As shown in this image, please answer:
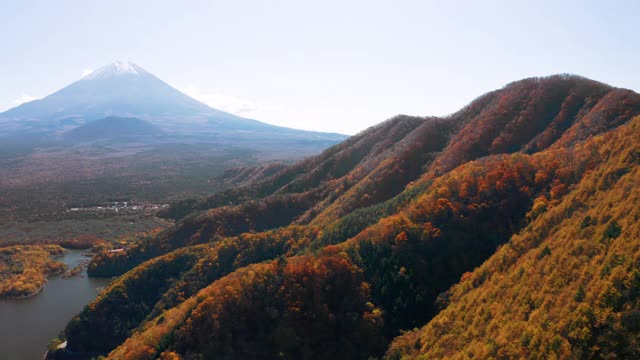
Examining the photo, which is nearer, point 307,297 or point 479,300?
point 479,300

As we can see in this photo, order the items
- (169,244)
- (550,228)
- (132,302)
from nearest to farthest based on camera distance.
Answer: (550,228)
(132,302)
(169,244)

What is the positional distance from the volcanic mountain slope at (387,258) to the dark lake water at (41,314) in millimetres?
7164

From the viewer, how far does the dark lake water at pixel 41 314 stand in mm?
76188

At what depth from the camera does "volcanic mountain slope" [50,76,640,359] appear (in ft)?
182

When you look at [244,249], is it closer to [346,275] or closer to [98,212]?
[346,275]

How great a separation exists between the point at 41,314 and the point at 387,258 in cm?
7592

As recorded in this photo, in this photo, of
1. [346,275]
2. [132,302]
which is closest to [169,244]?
[132,302]

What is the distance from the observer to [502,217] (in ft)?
216

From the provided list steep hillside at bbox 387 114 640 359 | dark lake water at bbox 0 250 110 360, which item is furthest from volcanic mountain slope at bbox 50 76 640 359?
dark lake water at bbox 0 250 110 360

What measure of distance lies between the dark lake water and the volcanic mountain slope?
716cm

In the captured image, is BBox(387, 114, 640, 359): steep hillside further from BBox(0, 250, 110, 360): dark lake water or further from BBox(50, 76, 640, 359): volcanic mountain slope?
BBox(0, 250, 110, 360): dark lake water

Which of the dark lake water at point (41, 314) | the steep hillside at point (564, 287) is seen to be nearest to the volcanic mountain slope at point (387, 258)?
the steep hillside at point (564, 287)

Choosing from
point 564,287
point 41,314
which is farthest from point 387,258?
point 41,314

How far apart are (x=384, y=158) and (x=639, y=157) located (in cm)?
7702
